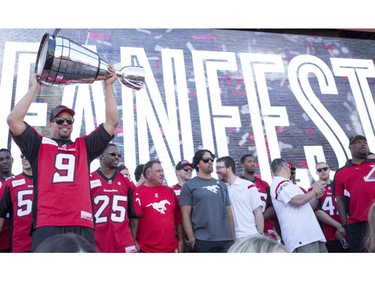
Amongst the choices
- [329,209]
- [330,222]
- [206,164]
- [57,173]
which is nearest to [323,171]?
[329,209]

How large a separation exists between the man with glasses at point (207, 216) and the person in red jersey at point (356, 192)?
949 millimetres

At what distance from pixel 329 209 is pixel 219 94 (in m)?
2.18

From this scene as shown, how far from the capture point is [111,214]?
4.19 metres

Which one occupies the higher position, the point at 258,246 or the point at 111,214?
the point at 111,214

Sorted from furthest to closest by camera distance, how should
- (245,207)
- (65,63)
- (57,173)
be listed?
(245,207) → (57,173) → (65,63)

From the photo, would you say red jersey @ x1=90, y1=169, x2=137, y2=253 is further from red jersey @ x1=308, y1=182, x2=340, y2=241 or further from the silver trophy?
red jersey @ x1=308, y1=182, x2=340, y2=241

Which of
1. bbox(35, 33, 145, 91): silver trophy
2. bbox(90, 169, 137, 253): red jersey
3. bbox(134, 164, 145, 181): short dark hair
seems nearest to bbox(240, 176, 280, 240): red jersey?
bbox(134, 164, 145, 181): short dark hair

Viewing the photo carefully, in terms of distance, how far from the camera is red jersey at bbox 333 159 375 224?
15.5 ft

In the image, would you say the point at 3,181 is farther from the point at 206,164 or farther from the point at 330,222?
the point at 330,222

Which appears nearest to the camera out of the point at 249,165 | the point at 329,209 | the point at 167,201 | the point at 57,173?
the point at 57,173

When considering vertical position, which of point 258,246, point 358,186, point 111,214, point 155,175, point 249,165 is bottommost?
point 258,246

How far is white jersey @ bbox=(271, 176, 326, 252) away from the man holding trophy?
65.7 inches
